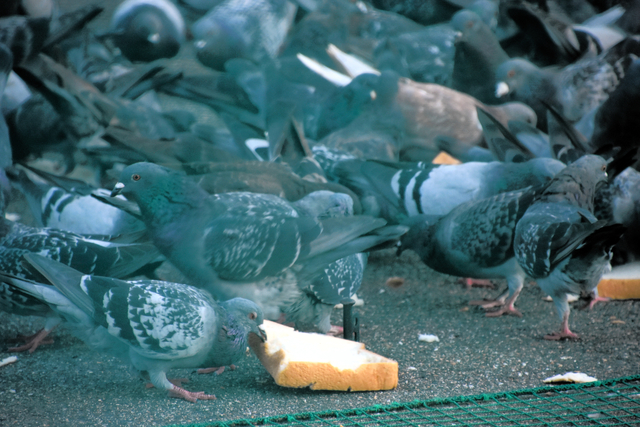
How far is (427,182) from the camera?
3.96 m

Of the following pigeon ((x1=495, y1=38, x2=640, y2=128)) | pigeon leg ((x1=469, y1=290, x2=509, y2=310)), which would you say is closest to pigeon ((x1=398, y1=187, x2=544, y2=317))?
pigeon leg ((x1=469, y1=290, x2=509, y2=310))

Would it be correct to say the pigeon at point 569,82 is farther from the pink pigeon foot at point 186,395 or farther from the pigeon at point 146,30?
the pink pigeon foot at point 186,395

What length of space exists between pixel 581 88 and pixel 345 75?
2110 mm

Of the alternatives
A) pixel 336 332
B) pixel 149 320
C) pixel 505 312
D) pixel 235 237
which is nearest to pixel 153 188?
pixel 235 237

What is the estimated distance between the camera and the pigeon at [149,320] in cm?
214

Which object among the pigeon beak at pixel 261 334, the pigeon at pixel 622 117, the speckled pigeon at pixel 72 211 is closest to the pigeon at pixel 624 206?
the pigeon at pixel 622 117

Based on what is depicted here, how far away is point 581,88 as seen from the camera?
5.43 meters

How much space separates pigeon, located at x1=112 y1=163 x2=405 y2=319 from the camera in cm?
261

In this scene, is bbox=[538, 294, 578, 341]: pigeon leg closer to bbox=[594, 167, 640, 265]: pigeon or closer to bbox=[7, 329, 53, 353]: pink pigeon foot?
bbox=[594, 167, 640, 265]: pigeon

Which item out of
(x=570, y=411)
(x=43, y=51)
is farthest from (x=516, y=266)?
(x=43, y=51)

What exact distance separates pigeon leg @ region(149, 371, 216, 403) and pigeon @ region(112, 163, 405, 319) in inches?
20.5

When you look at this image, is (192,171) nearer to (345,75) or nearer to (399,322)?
(399,322)

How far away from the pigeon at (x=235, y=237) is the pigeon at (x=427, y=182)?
127 cm

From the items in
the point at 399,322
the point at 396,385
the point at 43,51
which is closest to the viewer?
the point at 396,385
